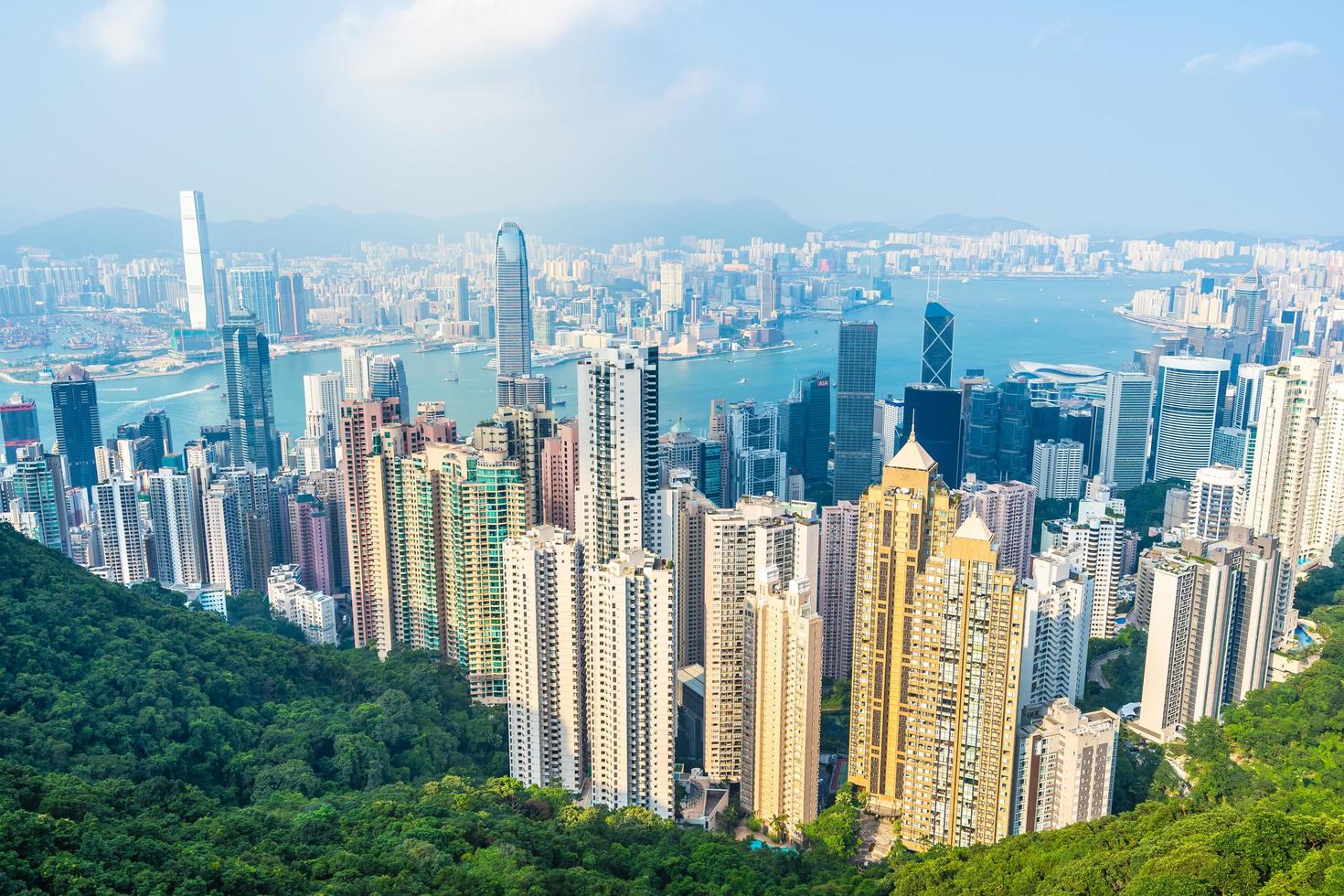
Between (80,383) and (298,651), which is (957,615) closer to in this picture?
(298,651)

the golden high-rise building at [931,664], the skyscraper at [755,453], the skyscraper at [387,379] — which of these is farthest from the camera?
the skyscraper at [387,379]

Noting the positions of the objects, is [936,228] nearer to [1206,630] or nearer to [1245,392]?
[1245,392]

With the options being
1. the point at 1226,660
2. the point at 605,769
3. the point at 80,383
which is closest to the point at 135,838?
the point at 605,769

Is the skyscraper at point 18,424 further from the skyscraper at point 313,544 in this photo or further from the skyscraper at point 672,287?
the skyscraper at point 672,287

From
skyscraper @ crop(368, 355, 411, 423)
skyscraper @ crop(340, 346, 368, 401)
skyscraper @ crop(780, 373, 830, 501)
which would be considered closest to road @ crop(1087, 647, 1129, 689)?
skyscraper @ crop(780, 373, 830, 501)

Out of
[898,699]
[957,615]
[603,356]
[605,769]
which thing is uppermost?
[603,356]

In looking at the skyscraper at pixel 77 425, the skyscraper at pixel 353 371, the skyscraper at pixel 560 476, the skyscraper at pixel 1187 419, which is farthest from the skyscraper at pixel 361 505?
the skyscraper at pixel 1187 419
